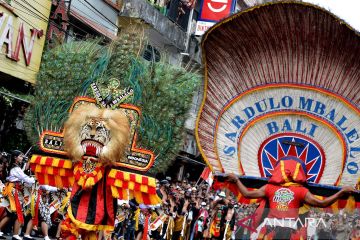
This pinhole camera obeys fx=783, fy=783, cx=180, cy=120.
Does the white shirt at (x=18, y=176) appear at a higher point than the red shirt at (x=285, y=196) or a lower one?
lower

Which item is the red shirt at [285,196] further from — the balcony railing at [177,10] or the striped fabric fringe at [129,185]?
the balcony railing at [177,10]

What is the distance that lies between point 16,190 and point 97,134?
4.32 m

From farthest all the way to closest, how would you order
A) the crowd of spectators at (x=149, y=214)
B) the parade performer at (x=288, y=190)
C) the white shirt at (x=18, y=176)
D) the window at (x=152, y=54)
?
the crowd of spectators at (x=149, y=214), the white shirt at (x=18, y=176), the window at (x=152, y=54), the parade performer at (x=288, y=190)

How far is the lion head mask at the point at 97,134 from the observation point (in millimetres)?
9383

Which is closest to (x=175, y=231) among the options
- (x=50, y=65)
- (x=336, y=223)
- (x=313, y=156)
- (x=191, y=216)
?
(x=191, y=216)

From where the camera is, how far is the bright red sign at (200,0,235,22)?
85.6 feet

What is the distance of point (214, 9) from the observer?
1032 inches

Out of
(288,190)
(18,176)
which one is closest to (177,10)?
(18,176)

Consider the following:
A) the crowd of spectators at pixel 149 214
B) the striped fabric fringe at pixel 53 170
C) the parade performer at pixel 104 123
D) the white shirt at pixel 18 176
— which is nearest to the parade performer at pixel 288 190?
the crowd of spectators at pixel 149 214

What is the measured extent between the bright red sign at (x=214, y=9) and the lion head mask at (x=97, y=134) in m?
16.9

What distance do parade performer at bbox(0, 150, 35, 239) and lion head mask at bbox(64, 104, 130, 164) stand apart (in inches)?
134

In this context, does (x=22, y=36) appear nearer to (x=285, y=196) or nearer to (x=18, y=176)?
(x=18, y=176)

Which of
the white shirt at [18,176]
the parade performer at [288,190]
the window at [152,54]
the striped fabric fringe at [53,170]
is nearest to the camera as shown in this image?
the parade performer at [288,190]

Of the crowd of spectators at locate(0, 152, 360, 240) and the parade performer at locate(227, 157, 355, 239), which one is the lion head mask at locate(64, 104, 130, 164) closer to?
the parade performer at locate(227, 157, 355, 239)
